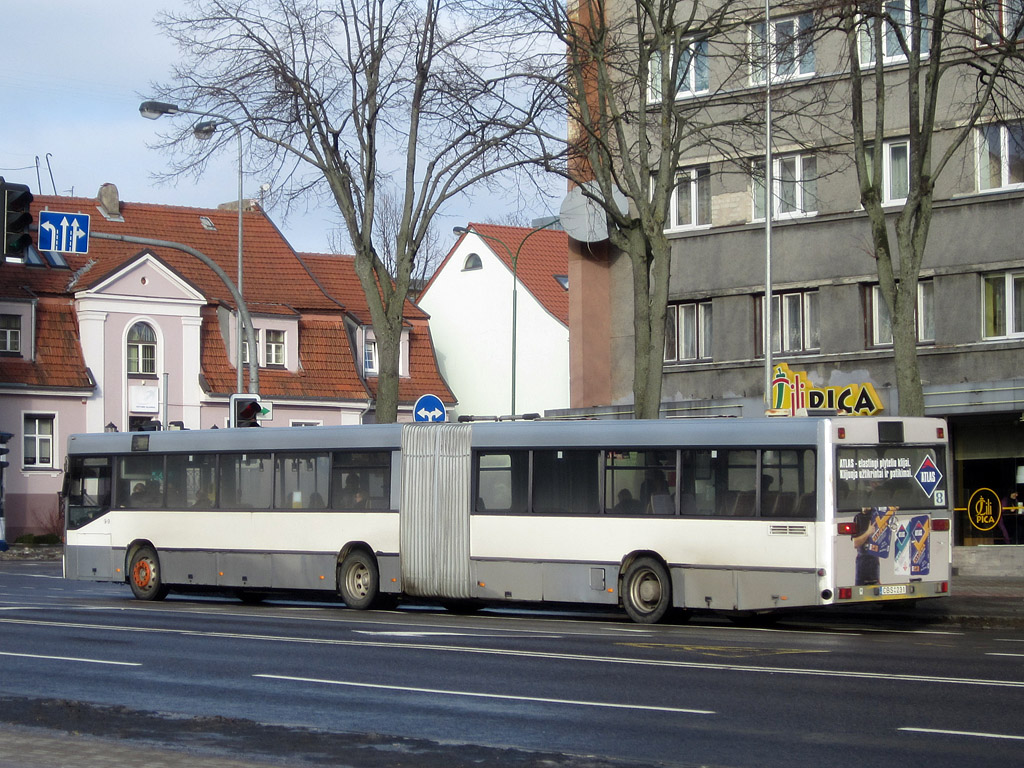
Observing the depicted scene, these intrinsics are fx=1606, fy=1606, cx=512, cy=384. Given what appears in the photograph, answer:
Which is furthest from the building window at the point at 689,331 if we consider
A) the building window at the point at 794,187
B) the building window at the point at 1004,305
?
the building window at the point at 1004,305

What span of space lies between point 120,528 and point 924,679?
17172 mm

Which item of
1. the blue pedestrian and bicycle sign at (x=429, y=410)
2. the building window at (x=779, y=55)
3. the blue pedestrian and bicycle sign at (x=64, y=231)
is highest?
the building window at (x=779, y=55)

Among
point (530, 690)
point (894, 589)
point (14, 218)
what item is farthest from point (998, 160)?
point (530, 690)

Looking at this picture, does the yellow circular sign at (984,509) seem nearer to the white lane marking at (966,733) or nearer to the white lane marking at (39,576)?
the white lane marking at (39,576)

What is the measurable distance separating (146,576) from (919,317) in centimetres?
1530

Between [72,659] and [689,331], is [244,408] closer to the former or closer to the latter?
[689,331]

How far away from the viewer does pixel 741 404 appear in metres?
33.6

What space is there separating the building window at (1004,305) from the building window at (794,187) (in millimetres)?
4277

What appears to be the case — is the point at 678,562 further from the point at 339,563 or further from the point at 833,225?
the point at 833,225

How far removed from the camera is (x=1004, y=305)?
29797 millimetres

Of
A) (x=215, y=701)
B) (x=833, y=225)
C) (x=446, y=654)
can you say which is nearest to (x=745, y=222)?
(x=833, y=225)

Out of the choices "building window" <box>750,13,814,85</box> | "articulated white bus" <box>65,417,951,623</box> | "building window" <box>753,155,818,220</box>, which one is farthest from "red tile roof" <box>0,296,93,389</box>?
"building window" <box>750,13,814,85</box>

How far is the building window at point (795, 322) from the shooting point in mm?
32750

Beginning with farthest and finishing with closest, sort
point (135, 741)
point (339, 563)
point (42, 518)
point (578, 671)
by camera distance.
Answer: point (42, 518), point (339, 563), point (578, 671), point (135, 741)
